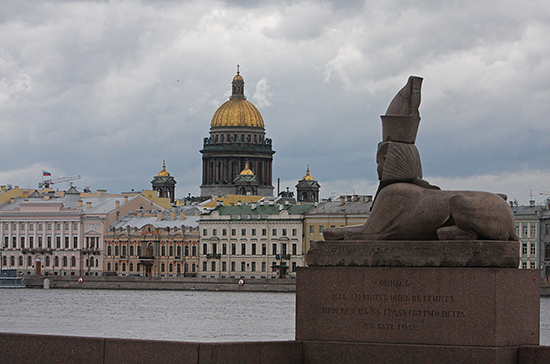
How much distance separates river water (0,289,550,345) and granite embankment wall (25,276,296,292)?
162 centimetres

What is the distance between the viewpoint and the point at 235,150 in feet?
321

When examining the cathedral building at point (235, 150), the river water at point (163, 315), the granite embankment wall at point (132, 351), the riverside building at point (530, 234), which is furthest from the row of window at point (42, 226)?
the granite embankment wall at point (132, 351)

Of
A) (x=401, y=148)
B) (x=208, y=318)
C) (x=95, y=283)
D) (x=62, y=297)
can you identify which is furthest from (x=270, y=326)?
(x=95, y=283)

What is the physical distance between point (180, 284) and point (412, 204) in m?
47.8

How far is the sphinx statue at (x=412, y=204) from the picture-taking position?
9430mm

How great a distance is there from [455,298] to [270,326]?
1825 centimetres

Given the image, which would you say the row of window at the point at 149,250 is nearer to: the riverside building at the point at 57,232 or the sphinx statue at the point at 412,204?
the riverside building at the point at 57,232

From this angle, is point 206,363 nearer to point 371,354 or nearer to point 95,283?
point 371,354

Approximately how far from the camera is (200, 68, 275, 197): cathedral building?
9775 centimetres

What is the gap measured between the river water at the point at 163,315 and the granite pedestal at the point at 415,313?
10560 millimetres

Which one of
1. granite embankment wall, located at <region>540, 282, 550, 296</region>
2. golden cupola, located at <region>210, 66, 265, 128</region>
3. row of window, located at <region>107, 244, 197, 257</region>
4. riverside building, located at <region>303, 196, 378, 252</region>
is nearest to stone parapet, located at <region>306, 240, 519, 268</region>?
granite embankment wall, located at <region>540, 282, 550, 296</region>

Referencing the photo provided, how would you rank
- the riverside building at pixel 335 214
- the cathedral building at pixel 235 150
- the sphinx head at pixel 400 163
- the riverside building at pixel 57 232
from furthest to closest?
the cathedral building at pixel 235 150 < the riverside building at pixel 57 232 < the riverside building at pixel 335 214 < the sphinx head at pixel 400 163

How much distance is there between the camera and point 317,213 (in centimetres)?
6281

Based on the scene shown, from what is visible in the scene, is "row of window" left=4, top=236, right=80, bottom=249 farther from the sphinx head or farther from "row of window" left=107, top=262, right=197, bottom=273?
the sphinx head
